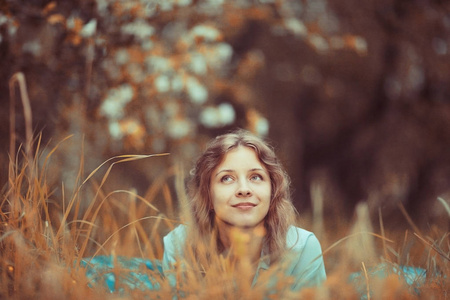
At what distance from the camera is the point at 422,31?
113 inches

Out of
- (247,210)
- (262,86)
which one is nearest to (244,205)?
(247,210)

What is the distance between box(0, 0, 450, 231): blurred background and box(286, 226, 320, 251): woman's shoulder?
914 mm

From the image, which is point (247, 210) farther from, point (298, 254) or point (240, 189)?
point (298, 254)

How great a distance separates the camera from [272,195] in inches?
53.6

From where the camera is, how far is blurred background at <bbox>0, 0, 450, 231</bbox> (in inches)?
81.4

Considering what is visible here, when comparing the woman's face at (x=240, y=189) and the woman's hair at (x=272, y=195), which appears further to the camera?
the woman's hair at (x=272, y=195)

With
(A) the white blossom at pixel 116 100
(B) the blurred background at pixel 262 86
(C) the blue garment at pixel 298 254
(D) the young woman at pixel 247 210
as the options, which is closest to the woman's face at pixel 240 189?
(D) the young woman at pixel 247 210

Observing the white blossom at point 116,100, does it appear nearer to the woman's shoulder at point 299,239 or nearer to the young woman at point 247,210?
the young woman at point 247,210

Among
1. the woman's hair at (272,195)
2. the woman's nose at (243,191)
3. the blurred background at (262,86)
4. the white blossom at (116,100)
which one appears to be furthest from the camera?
the white blossom at (116,100)

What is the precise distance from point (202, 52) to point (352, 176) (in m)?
1.43

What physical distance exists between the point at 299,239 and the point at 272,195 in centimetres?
14

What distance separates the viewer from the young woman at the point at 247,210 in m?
1.22

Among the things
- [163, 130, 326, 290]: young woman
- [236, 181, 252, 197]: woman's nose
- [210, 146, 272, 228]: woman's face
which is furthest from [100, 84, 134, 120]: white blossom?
[236, 181, 252, 197]: woman's nose

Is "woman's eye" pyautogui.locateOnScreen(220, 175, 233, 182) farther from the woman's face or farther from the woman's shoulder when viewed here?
the woman's shoulder
